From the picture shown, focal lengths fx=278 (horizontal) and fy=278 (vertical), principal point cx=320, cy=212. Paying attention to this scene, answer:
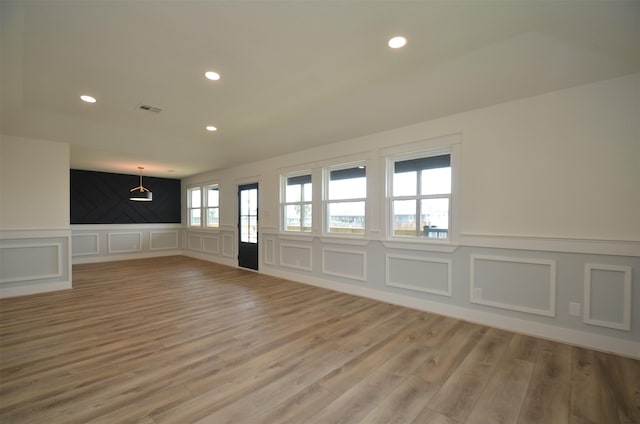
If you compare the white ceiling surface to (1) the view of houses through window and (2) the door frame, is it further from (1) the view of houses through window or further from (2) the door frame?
(2) the door frame

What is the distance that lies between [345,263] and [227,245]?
3.90m

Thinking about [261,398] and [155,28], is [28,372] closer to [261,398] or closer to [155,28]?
[261,398]

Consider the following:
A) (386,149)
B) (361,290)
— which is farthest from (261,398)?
(386,149)

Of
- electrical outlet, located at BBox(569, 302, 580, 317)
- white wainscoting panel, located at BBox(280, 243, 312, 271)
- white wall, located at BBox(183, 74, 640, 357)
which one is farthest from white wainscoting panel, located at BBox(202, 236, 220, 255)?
electrical outlet, located at BBox(569, 302, 580, 317)

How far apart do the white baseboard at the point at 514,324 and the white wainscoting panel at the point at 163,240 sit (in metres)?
6.96

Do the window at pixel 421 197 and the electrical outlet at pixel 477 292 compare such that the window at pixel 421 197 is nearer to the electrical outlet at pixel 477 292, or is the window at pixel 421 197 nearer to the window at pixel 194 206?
the electrical outlet at pixel 477 292

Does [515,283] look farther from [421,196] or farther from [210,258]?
[210,258]

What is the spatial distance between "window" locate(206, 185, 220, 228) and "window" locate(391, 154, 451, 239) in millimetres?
5554

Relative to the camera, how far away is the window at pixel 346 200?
4.66 meters

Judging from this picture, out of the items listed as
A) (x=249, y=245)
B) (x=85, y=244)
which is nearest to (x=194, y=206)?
(x=85, y=244)

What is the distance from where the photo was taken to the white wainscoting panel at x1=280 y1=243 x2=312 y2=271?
536 centimetres

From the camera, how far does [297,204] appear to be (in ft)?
18.6

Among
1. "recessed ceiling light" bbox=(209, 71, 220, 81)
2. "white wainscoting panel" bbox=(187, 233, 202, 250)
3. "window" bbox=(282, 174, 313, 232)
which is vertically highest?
"recessed ceiling light" bbox=(209, 71, 220, 81)

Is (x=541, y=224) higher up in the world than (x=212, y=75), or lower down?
lower down
